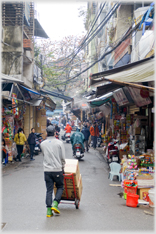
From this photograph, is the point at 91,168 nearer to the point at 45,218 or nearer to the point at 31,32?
the point at 45,218

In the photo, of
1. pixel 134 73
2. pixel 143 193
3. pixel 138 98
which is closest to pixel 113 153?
pixel 138 98

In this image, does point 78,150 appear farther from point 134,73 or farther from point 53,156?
point 53,156

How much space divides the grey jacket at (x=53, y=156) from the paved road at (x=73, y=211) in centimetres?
102

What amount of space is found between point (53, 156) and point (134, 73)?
3.43m

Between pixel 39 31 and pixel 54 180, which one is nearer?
pixel 54 180

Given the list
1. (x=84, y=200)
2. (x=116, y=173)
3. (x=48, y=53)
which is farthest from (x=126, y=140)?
(x=48, y=53)

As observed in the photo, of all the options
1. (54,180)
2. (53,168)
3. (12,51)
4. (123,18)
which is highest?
(123,18)

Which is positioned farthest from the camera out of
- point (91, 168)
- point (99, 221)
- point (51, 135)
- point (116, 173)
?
point (91, 168)

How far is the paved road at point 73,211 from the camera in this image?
16.8 ft

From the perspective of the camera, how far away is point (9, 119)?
521 inches

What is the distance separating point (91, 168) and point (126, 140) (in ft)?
7.80

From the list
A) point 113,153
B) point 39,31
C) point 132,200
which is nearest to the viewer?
point 132,200

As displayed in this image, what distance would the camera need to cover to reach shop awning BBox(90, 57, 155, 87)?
23.6 ft

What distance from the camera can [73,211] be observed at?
611 centimetres
